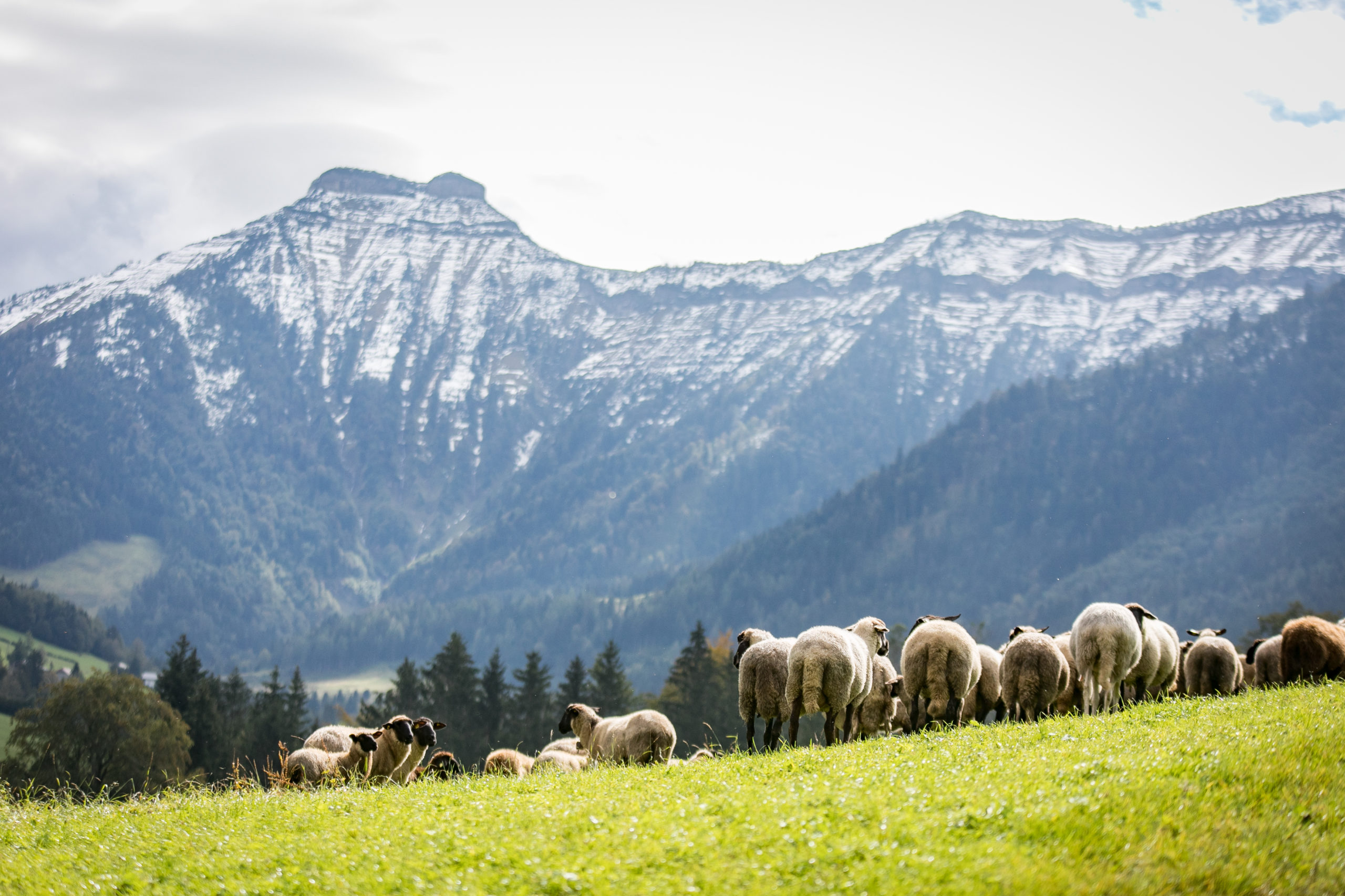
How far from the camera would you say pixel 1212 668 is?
28469 millimetres

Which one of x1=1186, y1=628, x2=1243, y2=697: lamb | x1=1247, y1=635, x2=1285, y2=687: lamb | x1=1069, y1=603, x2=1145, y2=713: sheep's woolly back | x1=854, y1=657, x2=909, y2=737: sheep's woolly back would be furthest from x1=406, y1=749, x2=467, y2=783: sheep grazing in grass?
x1=1247, y1=635, x2=1285, y2=687: lamb

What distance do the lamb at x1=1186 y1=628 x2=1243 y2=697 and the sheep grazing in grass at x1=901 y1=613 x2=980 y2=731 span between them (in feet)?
31.2

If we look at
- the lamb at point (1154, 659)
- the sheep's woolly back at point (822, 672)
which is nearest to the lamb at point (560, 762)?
the sheep's woolly back at point (822, 672)

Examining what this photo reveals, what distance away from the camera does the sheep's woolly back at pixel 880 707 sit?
25859 mm

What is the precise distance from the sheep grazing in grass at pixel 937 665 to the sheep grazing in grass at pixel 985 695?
273cm

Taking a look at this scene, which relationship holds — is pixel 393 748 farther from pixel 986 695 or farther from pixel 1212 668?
pixel 1212 668

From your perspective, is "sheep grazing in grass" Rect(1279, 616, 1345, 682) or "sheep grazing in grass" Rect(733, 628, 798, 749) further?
"sheep grazing in grass" Rect(1279, 616, 1345, 682)

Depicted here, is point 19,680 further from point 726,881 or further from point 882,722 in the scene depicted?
point 726,881

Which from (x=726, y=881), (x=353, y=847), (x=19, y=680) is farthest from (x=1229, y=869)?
(x=19, y=680)

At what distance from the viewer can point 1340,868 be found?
949 cm

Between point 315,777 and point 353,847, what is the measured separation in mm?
14538

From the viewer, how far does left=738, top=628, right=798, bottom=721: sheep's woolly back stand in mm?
21094

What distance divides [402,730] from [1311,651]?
21664 mm

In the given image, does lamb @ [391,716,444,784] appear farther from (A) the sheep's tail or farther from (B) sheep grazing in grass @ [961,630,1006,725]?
(B) sheep grazing in grass @ [961,630,1006,725]
